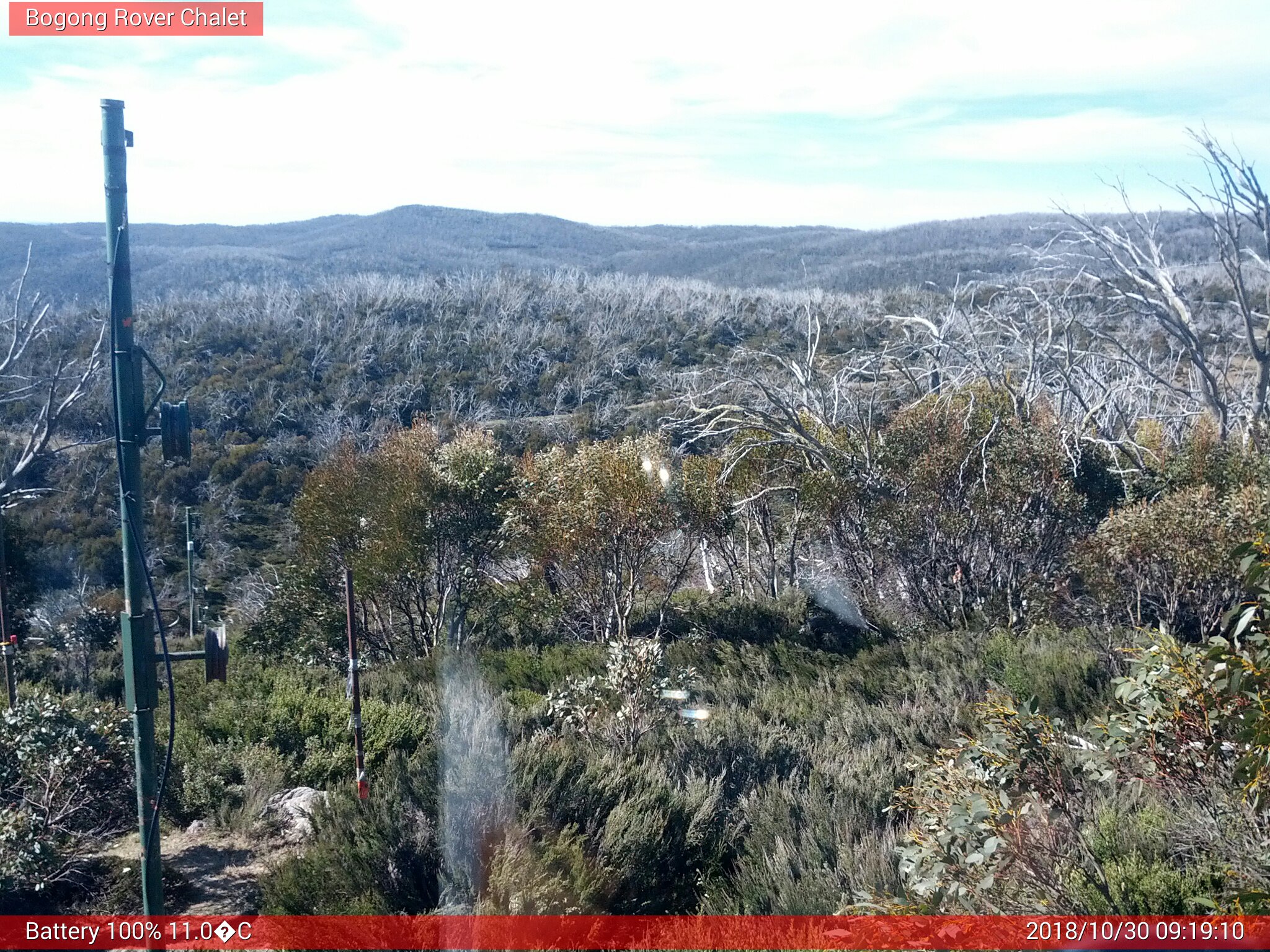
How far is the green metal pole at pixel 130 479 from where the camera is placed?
3.38 meters

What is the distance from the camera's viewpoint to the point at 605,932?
12.4 ft

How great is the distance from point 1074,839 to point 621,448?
26.3 ft

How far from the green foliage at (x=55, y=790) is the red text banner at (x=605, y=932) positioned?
268 mm

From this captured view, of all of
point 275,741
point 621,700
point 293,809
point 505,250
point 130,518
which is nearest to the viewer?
point 130,518

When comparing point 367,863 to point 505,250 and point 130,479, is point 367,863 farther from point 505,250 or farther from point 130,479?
point 505,250

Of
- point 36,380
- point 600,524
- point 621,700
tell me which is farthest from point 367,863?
Result: point 36,380

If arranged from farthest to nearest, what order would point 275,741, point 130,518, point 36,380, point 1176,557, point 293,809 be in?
point 36,380 → point 1176,557 → point 275,741 → point 293,809 → point 130,518

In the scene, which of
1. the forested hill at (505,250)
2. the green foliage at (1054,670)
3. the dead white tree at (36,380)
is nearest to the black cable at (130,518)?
the dead white tree at (36,380)

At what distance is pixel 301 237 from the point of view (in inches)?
3206

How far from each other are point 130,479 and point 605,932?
2.47 meters

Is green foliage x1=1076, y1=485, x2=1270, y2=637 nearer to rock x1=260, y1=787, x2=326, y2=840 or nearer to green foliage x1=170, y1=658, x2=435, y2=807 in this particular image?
green foliage x1=170, y1=658, x2=435, y2=807

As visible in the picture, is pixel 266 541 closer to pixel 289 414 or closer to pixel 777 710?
pixel 289 414

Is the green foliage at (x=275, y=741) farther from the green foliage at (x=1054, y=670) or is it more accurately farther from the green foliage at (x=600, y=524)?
the green foliage at (x=1054, y=670)

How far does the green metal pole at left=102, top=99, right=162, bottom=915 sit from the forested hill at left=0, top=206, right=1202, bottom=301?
38593 millimetres
